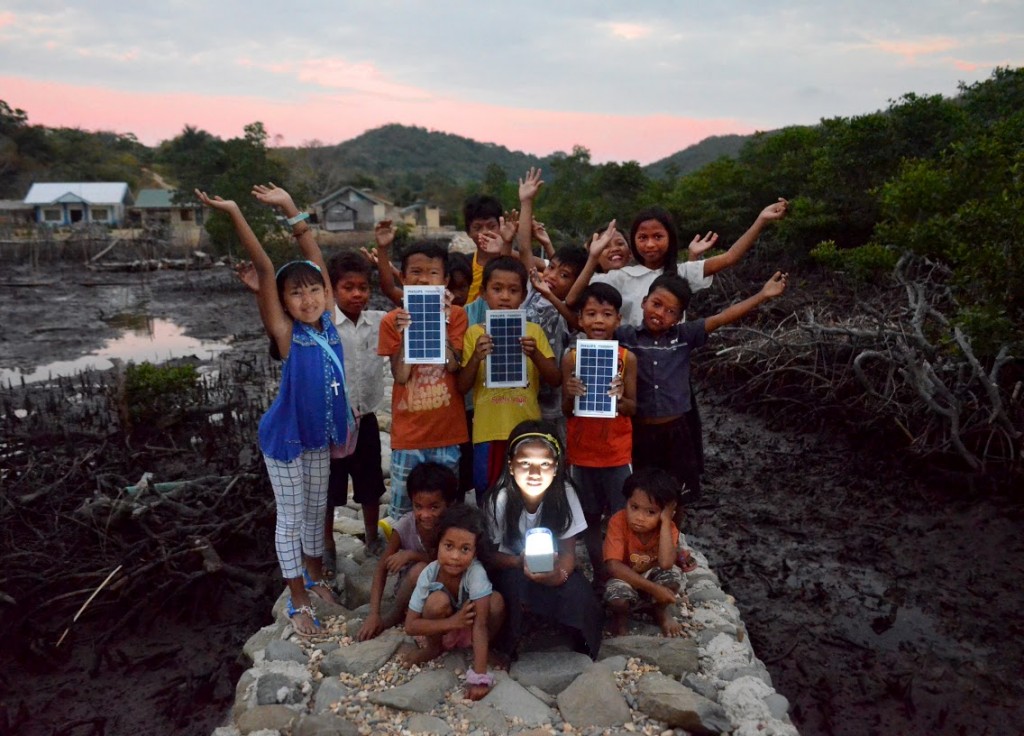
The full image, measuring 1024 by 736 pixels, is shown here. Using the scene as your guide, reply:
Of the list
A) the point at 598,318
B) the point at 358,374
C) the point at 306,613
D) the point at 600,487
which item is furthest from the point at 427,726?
the point at 598,318

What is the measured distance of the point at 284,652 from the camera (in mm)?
3777

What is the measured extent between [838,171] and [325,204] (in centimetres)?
3276

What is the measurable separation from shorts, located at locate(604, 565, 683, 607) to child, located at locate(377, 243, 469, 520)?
1098 mm

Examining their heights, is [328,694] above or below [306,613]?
below

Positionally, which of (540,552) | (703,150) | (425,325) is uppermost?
(703,150)

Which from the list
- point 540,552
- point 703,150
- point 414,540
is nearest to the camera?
point 540,552

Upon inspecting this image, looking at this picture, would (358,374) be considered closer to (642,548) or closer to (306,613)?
(306,613)

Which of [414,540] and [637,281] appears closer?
[414,540]

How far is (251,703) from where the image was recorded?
350cm

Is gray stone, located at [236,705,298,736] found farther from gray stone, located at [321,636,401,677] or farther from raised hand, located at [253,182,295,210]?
raised hand, located at [253,182,295,210]

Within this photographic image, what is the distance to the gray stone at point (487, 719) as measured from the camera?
10.5 feet

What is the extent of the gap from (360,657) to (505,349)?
5.68 ft

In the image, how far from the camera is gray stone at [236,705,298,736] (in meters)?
3.30

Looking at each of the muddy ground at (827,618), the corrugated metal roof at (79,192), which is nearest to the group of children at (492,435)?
the muddy ground at (827,618)
